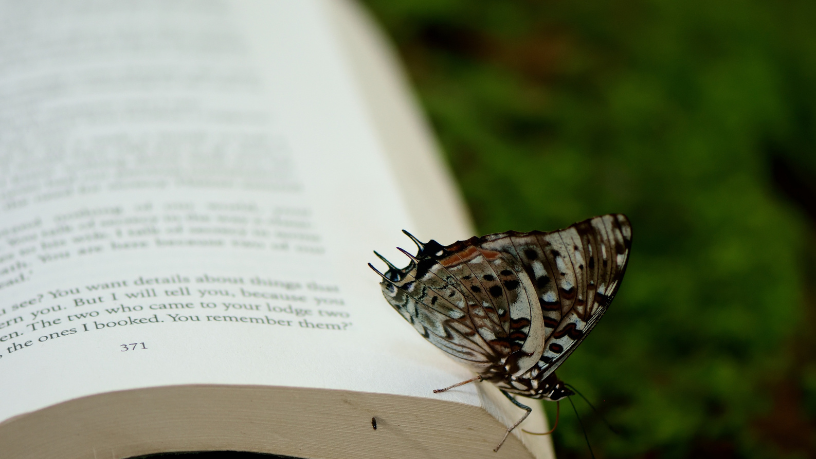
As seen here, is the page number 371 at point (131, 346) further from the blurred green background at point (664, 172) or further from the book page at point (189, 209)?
the blurred green background at point (664, 172)

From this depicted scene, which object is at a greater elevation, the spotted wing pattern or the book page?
the book page

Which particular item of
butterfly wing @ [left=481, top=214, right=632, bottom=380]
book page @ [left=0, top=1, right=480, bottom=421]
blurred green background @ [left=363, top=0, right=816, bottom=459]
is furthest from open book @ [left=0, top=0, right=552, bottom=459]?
blurred green background @ [left=363, top=0, right=816, bottom=459]

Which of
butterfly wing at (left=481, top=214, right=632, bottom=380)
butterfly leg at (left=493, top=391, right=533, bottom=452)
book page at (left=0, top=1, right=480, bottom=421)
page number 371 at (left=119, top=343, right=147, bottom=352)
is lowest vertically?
butterfly leg at (left=493, top=391, right=533, bottom=452)

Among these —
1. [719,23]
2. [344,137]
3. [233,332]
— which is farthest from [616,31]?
[233,332]

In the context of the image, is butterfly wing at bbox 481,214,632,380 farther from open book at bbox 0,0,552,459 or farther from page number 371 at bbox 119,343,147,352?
page number 371 at bbox 119,343,147,352

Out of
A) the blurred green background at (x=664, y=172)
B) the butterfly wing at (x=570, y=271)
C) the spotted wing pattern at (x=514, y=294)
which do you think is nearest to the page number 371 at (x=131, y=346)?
the spotted wing pattern at (x=514, y=294)

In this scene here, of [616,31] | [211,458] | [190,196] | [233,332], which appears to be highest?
[616,31]

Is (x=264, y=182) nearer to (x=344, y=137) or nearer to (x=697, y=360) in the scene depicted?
(x=344, y=137)
